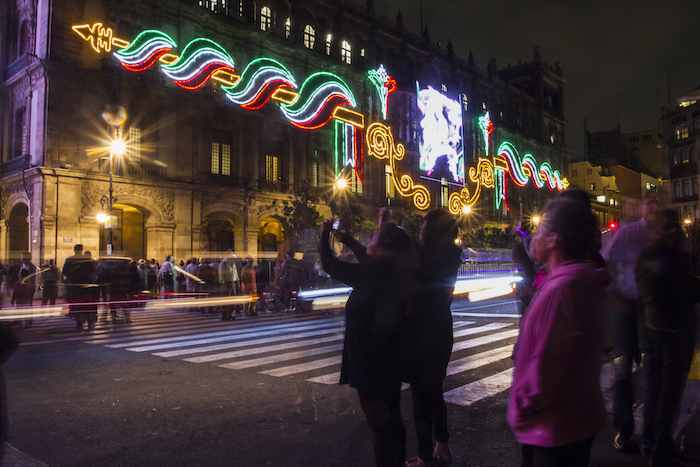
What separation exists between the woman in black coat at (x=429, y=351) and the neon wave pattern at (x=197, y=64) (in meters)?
18.9

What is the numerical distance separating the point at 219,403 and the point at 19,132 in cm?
2695

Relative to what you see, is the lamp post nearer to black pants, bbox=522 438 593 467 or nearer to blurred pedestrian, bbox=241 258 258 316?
blurred pedestrian, bbox=241 258 258 316

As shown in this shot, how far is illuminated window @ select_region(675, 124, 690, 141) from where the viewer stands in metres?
66.2

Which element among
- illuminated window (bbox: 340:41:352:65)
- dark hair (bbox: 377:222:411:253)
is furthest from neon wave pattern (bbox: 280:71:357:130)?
dark hair (bbox: 377:222:411:253)

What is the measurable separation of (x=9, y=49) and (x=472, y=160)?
34918mm

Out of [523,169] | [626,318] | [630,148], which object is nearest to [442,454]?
[626,318]

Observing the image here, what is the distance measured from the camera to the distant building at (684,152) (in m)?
64.8

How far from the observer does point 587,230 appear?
239 centimetres

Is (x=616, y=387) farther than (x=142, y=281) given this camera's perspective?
No

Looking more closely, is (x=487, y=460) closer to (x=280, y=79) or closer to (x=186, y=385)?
(x=186, y=385)

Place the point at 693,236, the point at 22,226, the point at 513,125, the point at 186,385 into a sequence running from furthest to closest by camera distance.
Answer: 1. the point at 513,125
2. the point at 22,226
3. the point at 186,385
4. the point at 693,236

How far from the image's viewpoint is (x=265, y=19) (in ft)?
112

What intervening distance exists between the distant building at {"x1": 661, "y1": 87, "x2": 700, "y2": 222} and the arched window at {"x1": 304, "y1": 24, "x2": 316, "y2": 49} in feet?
156

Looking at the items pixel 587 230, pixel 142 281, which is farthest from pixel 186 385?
pixel 142 281
